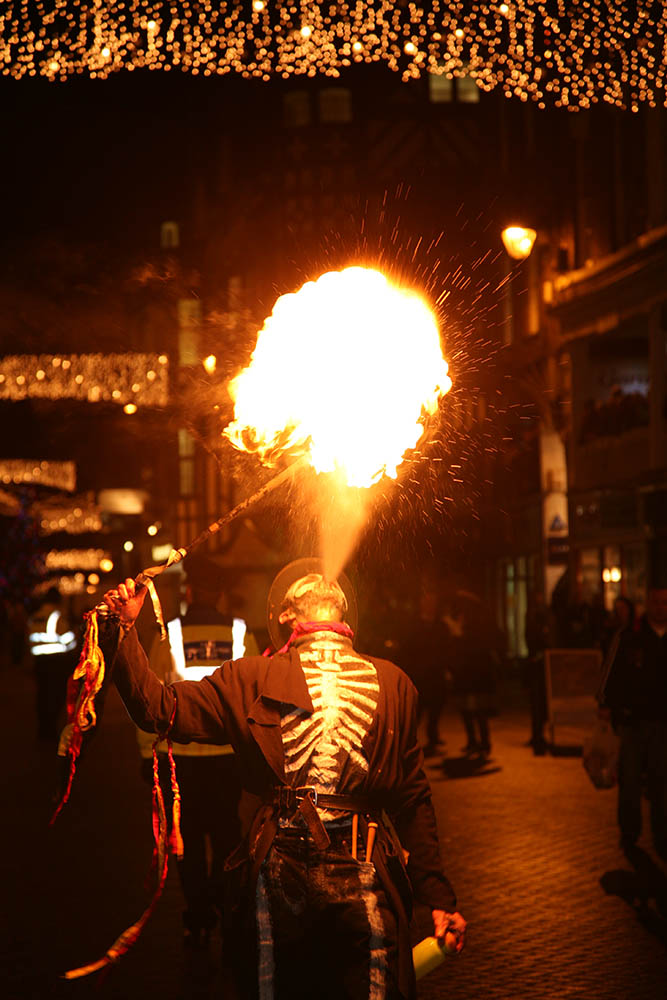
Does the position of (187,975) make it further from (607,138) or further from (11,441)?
(11,441)

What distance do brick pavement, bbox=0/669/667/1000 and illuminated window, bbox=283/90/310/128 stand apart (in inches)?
1346

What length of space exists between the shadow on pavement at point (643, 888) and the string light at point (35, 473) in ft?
170

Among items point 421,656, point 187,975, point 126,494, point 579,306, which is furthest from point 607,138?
point 126,494

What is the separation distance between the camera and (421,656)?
16734 mm

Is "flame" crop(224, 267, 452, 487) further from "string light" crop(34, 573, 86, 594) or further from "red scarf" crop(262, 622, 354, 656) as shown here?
"string light" crop(34, 573, 86, 594)

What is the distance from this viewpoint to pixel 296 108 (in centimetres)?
4572

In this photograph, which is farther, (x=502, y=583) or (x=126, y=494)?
(x=126, y=494)

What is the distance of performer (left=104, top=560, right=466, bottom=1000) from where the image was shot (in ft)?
13.7

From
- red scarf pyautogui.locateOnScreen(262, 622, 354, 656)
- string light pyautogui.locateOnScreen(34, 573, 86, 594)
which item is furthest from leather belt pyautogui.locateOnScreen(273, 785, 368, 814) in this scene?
string light pyautogui.locateOnScreen(34, 573, 86, 594)

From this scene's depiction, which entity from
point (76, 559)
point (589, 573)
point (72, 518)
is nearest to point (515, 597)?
point (589, 573)

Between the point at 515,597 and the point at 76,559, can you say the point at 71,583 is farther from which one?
the point at 515,597

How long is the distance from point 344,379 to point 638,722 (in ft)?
16.7

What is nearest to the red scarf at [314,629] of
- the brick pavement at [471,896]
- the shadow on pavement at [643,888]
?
the brick pavement at [471,896]

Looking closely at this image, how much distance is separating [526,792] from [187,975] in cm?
694
